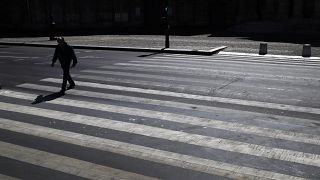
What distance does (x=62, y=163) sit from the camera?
6512 mm

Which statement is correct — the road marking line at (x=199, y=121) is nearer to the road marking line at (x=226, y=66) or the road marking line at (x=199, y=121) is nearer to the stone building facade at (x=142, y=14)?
the road marking line at (x=226, y=66)

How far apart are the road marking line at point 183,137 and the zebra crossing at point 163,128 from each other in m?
0.02

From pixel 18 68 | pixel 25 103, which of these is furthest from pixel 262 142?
pixel 18 68

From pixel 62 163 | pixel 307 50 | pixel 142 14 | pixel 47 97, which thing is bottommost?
pixel 62 163

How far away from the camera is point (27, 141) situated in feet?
24.9

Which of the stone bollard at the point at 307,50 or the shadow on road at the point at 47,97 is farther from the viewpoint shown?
the stone bollard at the point at 307,50

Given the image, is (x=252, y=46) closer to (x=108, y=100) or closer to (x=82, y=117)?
(x=108, y=100)

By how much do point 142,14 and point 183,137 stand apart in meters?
38.9

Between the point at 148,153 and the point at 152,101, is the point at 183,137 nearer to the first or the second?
the point at 148,153

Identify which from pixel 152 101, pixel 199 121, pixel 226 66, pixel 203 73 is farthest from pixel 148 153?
pixel 226 66

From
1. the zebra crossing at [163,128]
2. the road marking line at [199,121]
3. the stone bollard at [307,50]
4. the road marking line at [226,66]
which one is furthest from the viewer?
the stone bollard at [307,50]

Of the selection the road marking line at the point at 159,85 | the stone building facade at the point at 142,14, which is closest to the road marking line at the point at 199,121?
the road marking line at the point at 159,85

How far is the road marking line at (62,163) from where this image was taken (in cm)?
603

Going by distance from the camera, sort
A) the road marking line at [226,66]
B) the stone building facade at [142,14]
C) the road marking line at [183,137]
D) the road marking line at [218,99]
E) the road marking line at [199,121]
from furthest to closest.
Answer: the stone building facade at [142,14] → the road marking line at [226,66] → the road marking line at [218,99] → the road marking line at [199,121] → the road marking line at [183,137]
